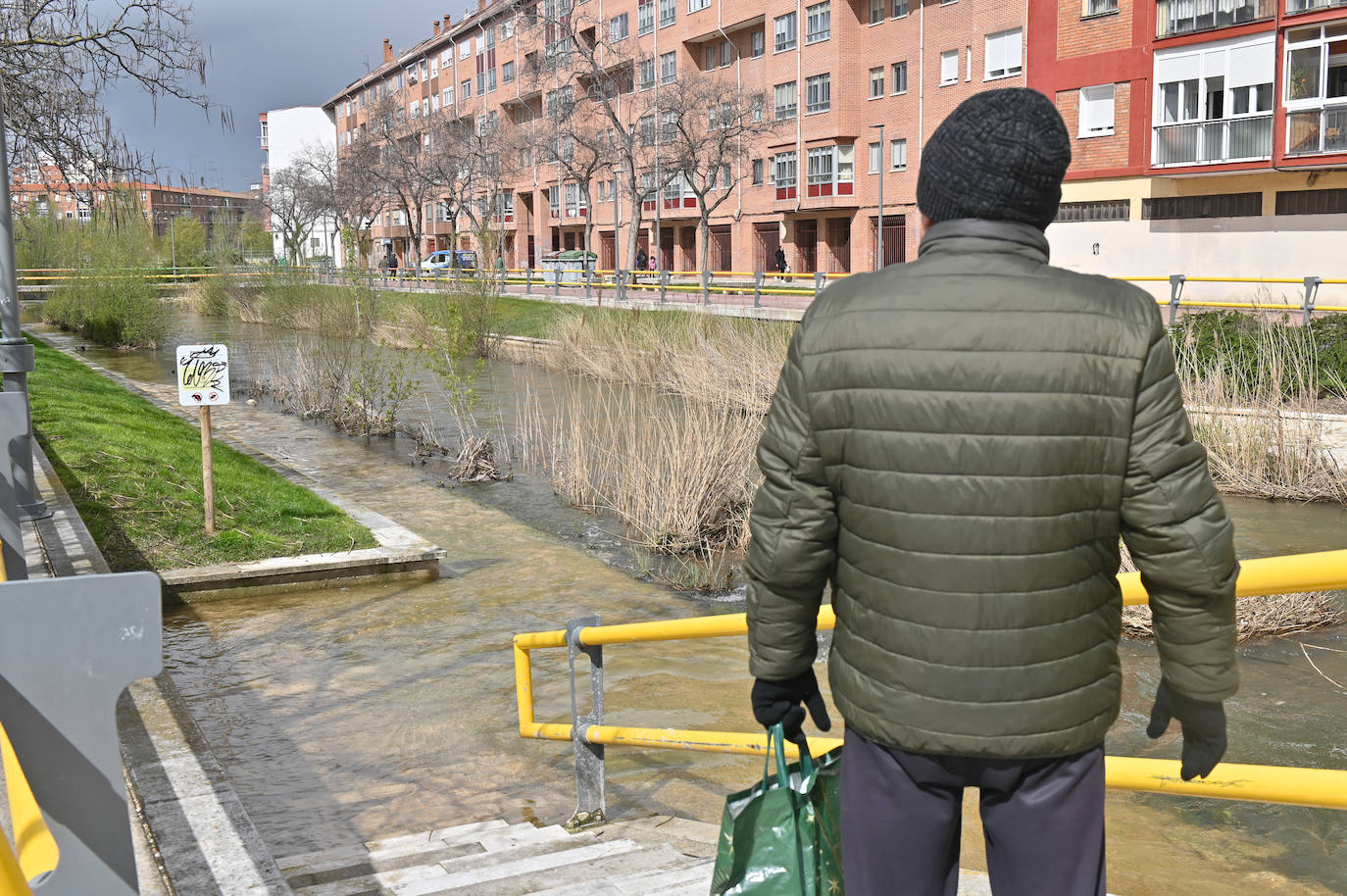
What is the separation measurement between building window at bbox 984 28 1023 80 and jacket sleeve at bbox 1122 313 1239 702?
39.8 m

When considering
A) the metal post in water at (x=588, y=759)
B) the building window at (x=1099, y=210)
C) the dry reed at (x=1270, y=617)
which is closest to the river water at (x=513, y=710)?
the dry reed at (x=1270, y=617)

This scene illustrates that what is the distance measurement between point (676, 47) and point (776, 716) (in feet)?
191

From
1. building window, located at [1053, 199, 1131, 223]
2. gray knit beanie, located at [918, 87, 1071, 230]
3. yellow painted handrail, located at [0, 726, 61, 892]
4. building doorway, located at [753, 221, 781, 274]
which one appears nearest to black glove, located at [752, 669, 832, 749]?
gray knit beanie, located at [918, 87, 1071, 230]

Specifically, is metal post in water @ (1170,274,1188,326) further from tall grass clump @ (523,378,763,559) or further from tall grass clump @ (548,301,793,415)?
tall grass clump @ (523,378,763,559)

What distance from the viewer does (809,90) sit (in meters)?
49.5

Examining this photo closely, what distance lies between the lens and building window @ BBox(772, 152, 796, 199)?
5075cm

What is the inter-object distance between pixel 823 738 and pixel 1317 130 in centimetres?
3245

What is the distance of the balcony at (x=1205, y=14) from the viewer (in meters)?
32.3

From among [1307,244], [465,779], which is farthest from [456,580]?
[1307,244]

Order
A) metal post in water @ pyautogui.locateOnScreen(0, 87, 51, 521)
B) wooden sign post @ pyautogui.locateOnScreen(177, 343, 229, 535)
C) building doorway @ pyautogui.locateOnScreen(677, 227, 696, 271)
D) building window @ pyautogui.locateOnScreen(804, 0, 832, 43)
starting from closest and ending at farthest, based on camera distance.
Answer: metal post in water @ pyautogui.locateOnScreen(0, 87, 51, 521), wooden sign post @ pyautogui.locateOnScreen(177, 343, 229, 535), building window @ pyautogui.locateOnScreen(804, 0, 832, 43), building doorway @ pyautogui.locateOnScreen(677, 227, 696, 271)

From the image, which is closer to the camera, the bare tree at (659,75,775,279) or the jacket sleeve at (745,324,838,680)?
the jacket sleeve at (745,324,838,680)

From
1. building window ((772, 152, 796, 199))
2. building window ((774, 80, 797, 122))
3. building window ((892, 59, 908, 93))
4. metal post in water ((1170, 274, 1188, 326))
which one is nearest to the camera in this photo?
metal post in water ((1170, 274, 1188, 326))

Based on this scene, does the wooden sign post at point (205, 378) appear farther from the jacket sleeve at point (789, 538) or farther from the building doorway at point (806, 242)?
the building doorway at point (806, 242)

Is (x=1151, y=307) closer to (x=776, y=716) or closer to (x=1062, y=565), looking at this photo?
(x=1062, y=565)
